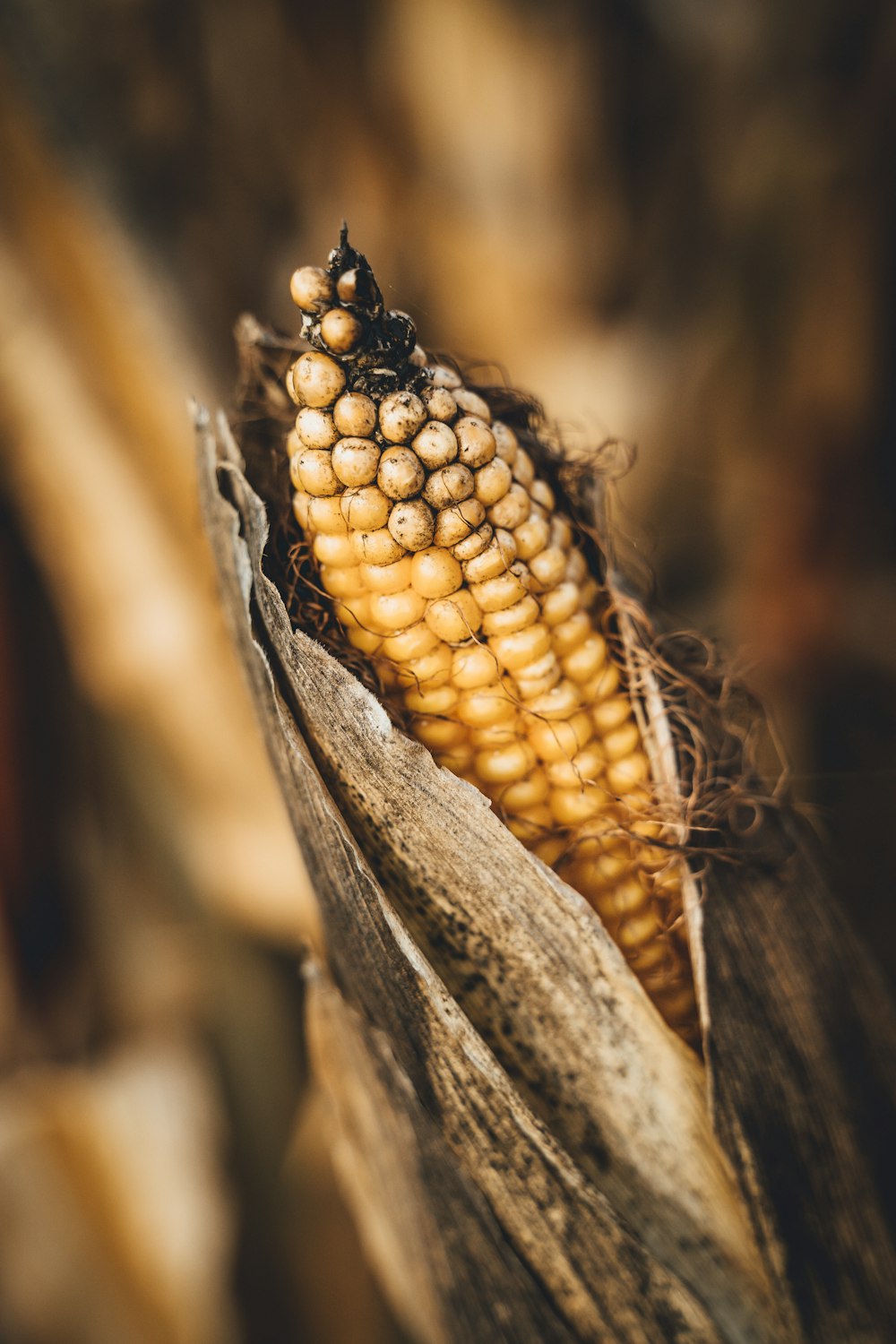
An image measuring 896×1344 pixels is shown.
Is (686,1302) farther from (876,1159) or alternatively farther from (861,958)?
(861,958)

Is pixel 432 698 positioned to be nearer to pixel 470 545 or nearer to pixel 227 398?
pixel 470 545

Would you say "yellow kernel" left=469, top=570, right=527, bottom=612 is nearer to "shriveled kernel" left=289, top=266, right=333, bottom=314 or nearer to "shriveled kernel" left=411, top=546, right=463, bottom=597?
"shriveled kernel" left=411, top=546, right=463, bottom=597

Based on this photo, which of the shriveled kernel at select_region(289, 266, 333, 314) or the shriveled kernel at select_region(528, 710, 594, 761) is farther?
the shriveled kernel at select_region(528, 710, 594, 761)

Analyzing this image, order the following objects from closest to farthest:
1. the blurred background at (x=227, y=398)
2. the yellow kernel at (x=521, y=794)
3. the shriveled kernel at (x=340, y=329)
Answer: the shriveled kernel at (x=340, y=329) < the yellow kernel at (x=521, y=794) < the blurred background at (x=227, y=398)

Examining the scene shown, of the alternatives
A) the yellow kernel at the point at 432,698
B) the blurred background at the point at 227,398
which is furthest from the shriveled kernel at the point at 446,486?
the blurred background at the point at 227,398

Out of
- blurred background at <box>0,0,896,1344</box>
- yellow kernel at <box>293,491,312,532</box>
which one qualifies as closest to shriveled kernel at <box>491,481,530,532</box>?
yellow kernel at <box>293,491,312,532</box>

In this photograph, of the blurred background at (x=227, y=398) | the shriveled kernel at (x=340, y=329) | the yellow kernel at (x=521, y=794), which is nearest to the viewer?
the shriveled kernel at (x=340, y=329)

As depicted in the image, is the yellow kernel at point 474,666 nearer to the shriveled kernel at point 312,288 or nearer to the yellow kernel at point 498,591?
the yellow kernel at point 498,591

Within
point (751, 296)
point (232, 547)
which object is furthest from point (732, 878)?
point (751, 296)
